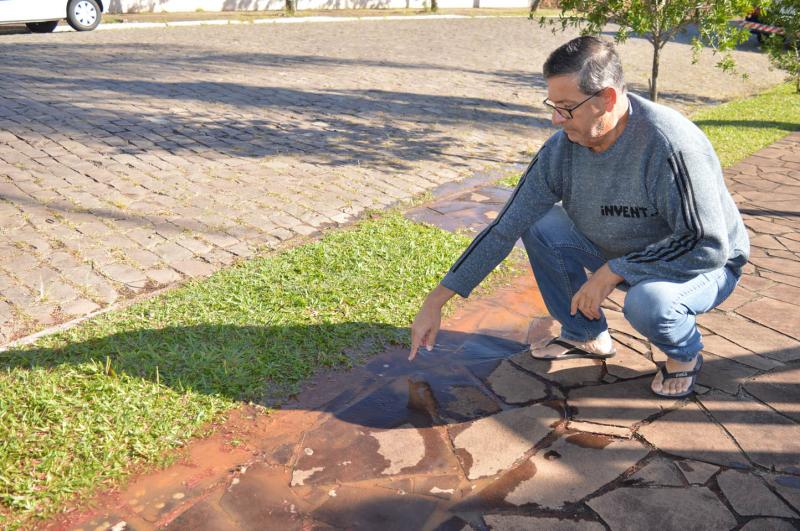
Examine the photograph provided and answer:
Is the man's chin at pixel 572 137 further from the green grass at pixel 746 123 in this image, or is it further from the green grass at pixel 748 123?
the green grass at pixel 748 123

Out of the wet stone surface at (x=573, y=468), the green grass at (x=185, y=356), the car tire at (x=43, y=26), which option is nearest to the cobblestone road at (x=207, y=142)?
the green grass at (x=185, y=356)

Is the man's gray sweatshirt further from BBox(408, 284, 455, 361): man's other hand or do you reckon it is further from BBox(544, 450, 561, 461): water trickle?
BBox(544, 450, 561, 461): water trickle

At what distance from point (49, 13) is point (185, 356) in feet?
43.5

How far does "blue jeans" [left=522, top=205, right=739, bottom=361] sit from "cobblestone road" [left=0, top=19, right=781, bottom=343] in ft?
6.96

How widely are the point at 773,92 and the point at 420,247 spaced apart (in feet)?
35.1

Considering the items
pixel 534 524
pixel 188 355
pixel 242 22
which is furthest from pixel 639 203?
pixel 242 22

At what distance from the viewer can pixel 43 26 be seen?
14938 mm

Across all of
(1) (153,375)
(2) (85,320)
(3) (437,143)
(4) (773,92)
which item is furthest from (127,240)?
(4) (773,92)

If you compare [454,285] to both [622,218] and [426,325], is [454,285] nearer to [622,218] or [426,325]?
[426,325]

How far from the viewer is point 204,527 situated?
8.64 ft

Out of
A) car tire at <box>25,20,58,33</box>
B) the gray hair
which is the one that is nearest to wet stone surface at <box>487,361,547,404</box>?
the gray hair

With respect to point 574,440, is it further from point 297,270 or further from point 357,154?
point 357,154

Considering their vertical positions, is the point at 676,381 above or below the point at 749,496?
above

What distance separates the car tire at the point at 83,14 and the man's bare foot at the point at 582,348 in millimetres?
14147
